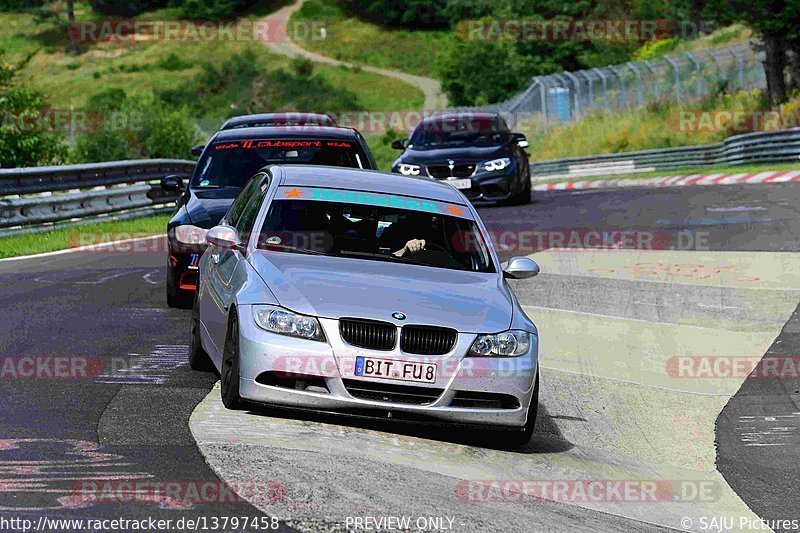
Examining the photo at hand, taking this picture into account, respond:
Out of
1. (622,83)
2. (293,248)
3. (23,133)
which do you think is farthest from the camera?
(622,83)

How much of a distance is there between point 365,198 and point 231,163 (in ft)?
15.8

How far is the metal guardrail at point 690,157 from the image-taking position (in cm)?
3572

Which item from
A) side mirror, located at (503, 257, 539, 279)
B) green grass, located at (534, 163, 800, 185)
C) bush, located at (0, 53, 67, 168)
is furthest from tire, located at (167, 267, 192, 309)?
bush, located at (0, 53, 67, 168)

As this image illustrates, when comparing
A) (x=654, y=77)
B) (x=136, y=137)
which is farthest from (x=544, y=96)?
(x=136, y=137)

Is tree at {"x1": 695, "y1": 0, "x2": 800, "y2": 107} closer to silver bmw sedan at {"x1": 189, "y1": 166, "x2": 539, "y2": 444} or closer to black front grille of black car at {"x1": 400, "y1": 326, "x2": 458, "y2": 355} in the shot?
silver bmw sedan at {"x1": 189, "y1": 166, "x2": 539, "y2": 444}

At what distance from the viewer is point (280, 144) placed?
46.9 ft

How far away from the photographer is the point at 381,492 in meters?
6.65

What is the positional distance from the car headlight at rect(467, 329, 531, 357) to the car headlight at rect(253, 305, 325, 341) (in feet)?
2.82

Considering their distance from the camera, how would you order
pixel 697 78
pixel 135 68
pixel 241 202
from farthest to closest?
pixel 135 68 → pixel 697 78 → pixel 241 202

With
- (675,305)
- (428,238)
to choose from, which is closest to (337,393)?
(428,238)

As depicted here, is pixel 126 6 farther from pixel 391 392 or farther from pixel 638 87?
pixel 391 392

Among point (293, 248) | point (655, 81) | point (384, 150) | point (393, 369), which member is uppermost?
point (293, 248)

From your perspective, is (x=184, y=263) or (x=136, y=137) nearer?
(x=184, y=263)

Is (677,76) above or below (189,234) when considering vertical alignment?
below
